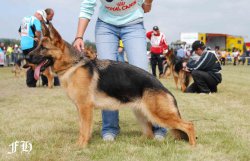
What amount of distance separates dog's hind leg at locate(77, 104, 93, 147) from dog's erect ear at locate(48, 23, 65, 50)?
2.52 feet

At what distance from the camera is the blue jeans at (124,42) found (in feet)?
16.2

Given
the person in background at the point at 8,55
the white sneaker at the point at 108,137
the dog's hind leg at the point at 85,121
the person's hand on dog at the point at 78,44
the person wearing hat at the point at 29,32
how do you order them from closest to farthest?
the dog's hind leg at the point at 85,121, the person's hand on dog at the point at 78,44, the white sneaker at the point at 108,137, the person wearing hat at the point at 29,32, the person in background at the point at 8,55

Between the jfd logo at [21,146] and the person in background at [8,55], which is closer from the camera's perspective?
the jfd logo at [21,146]

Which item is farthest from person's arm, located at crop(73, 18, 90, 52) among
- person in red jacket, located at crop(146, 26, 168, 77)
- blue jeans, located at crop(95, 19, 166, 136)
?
person in red jacket, located at crop(146, 26, 168, 77)

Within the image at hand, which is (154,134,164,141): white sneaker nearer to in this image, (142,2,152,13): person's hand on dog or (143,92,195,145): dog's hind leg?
(143,92,195,145): dog's hind leg

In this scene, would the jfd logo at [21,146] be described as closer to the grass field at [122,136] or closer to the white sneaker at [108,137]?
the grass field at [122,136]

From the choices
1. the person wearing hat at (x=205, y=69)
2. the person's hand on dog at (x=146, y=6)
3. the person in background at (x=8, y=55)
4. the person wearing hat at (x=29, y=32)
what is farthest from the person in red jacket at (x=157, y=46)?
the person in background at (x=8, y=55)

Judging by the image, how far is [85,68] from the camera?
173 inches

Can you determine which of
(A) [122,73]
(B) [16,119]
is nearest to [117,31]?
(A) [122,73]

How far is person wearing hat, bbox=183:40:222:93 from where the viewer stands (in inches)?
397

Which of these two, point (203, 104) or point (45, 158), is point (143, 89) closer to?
point (45, 158)

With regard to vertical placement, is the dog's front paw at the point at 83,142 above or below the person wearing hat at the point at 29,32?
below

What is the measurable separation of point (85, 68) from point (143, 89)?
75 centimetres

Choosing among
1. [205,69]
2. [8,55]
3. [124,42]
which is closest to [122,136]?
[124,42]
